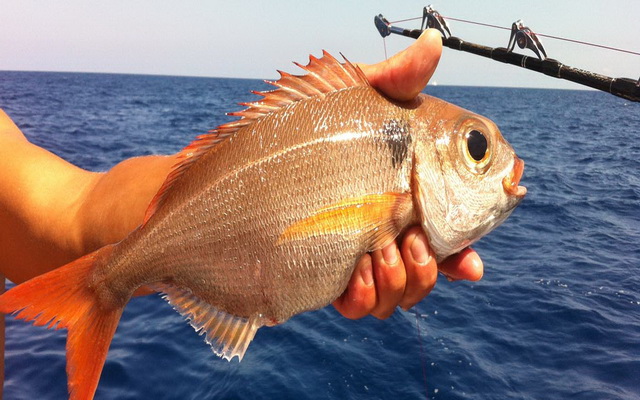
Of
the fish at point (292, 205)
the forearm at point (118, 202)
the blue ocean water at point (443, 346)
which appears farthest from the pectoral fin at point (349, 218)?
the blue ocean water at point (443, 346)

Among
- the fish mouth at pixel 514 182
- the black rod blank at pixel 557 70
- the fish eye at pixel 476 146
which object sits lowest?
the fish mouth at pixel 514 182

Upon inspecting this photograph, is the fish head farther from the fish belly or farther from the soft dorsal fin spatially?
the soft dorsal fin

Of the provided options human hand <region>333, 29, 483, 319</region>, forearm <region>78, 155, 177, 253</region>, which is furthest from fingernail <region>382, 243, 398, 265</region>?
forearm <region>78, 155, 177, 253</region>

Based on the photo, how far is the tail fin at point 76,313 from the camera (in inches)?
75.9

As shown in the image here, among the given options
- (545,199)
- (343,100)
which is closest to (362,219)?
(343,100)

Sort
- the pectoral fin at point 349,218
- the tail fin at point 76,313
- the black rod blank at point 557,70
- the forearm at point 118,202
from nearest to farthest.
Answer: the tail fin at point 76,313 → the pectoral fin at point 349,218 → the forearm at point 118,202 → the black rod blank at point 557,70

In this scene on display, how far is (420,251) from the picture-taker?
2322mm

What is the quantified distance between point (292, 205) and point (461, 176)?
0.84m

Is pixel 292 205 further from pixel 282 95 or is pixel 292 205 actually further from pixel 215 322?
pixel 215 322

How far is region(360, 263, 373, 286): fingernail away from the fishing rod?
321 centimetres

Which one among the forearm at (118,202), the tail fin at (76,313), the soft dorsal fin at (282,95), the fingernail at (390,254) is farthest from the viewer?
the forearm at (118,202)

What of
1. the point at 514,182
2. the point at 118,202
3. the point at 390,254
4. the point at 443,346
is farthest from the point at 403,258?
the point at 443,346

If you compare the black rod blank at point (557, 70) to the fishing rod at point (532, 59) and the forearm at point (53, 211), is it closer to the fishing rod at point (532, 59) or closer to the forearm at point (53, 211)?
the fishing rod at point (532, 59)

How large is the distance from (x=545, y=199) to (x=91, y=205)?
14.9 meters
